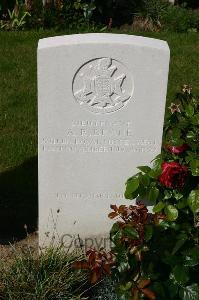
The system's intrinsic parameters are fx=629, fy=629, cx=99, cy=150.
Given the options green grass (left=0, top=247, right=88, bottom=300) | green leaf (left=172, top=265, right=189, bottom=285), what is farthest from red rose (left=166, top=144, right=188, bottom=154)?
green grass (left=0, top=247, right=88, bottom=300)

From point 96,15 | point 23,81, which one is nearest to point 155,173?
point 23,81

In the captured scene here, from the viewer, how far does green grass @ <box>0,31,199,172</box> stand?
631 cm

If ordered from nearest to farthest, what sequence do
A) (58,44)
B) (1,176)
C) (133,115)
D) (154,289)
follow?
(154,289)
(58,44)
(133,115)
(1,176)

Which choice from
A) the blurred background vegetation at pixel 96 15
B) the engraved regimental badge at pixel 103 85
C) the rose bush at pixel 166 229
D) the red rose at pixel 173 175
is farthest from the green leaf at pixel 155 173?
the blurred background vegetation at pixel 96 15

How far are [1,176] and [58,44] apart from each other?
2.13 metres

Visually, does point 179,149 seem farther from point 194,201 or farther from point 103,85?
point 103,85

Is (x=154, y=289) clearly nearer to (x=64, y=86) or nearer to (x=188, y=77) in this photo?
(x=64, y=86)

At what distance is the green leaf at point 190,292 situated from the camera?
12.2ft

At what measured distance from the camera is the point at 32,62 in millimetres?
8227

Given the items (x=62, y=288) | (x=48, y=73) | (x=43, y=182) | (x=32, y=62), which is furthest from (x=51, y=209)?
(x=32, y=62)

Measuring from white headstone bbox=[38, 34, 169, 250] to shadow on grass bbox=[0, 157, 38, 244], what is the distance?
0.49m

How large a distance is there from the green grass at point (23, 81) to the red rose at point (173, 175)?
240 cm

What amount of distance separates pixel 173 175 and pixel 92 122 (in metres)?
0.74

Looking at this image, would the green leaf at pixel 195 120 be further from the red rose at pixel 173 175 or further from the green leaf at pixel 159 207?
the green leaf at pixel 159 207
